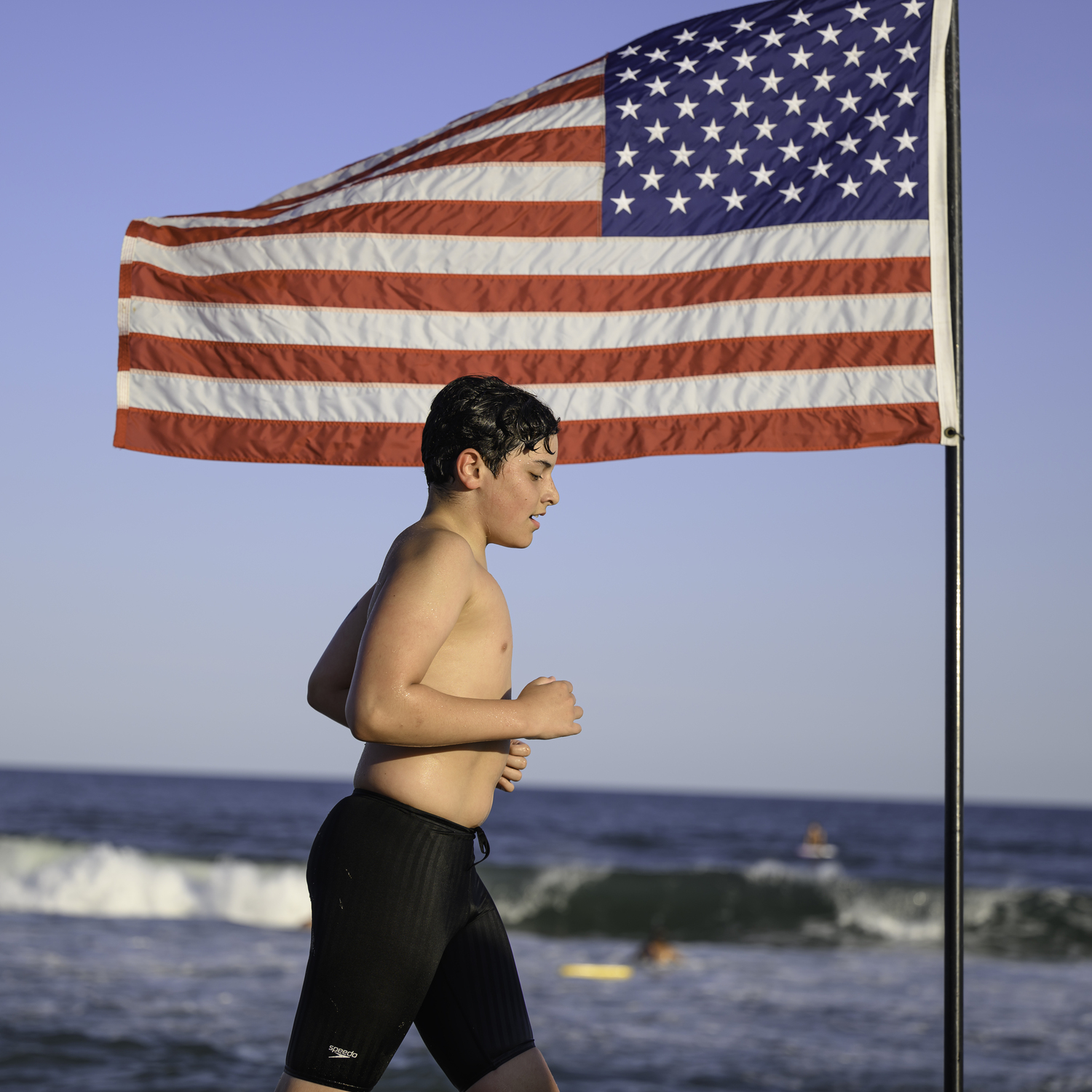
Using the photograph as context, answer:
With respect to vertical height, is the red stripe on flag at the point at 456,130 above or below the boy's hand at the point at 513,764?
above

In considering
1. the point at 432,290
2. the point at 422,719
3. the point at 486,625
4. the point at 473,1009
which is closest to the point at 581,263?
the point at 432,290

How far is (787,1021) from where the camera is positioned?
32.4 ft

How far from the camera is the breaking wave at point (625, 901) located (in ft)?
57.9

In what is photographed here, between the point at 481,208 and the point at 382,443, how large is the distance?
3.03ft

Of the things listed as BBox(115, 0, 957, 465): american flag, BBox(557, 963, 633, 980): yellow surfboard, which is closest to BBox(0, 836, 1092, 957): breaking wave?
BBox(557, 963, 633, 980): yellow surfboard

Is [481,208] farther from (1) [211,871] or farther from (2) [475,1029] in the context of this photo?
(1) [211,871]

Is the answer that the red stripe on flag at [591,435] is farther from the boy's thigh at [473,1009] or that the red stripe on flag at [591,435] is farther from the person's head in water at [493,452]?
the boy's thigh at [473,1009]

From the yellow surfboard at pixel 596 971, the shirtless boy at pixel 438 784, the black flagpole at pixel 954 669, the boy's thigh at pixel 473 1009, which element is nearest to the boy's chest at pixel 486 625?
the shirtless boy at pixel 438 784

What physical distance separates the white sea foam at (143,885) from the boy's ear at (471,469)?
17582 mm

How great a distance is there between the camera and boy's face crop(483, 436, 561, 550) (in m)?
2.46

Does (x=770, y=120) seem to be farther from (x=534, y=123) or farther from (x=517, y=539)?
(x=517, y=539)

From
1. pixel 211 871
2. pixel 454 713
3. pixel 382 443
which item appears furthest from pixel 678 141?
pixel 211 871

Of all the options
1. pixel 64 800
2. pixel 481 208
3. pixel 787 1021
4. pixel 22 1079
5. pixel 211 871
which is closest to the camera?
pixel 481 208

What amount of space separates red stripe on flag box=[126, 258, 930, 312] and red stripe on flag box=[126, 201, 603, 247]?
16 cm
